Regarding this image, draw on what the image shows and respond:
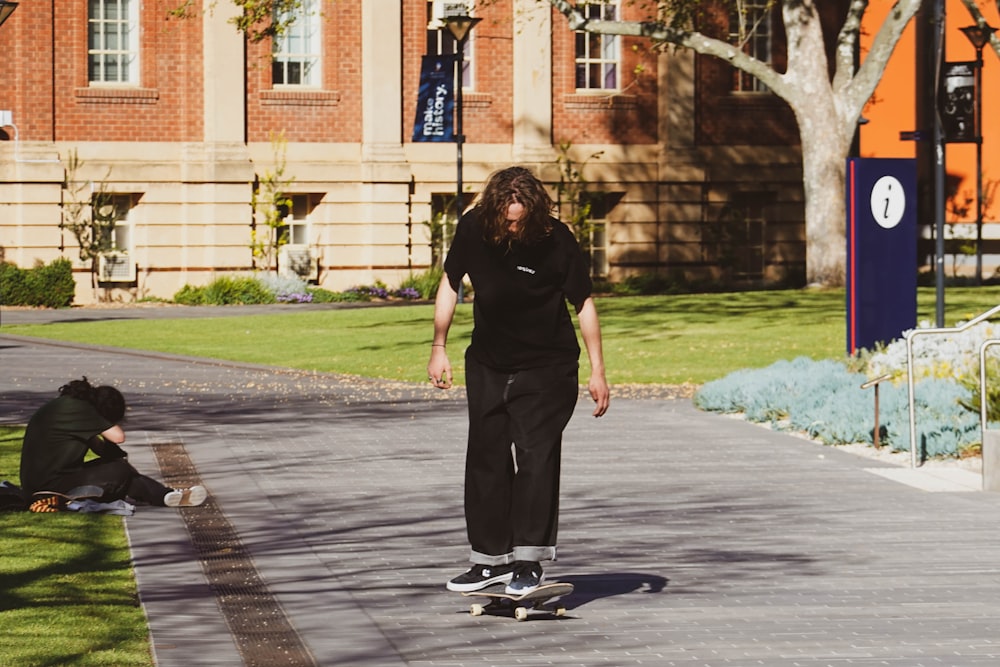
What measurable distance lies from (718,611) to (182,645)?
7.34 feet

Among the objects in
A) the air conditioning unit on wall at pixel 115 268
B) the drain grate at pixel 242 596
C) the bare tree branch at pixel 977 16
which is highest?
the bare tree branch at pixel 977 16

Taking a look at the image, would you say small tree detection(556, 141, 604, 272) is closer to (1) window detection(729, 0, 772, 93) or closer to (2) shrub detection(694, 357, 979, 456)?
(1) window detection(729, 0, 772, 93)

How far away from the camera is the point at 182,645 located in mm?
6859

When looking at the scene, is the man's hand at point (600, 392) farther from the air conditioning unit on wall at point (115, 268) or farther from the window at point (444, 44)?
the window at point (444, 44)

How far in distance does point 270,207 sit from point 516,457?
106ft

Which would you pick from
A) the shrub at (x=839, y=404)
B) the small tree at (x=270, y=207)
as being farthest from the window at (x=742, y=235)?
the shrub at (x=839, y=404)

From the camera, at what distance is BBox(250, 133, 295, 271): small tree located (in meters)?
39.0

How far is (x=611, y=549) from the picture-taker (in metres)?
9.41

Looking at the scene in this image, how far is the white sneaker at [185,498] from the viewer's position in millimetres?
10609

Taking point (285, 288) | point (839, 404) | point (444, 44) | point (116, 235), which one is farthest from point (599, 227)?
point (839, 404)

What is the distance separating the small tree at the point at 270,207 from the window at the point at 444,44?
12.9 ft

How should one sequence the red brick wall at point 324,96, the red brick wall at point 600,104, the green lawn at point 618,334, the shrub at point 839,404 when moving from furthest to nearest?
the red brick wall at point 600,104
the red brick wall at point 324,96
the green lawn at point 618,334
the shrub at point 839,404

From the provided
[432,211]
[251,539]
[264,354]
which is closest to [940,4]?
[264,354]

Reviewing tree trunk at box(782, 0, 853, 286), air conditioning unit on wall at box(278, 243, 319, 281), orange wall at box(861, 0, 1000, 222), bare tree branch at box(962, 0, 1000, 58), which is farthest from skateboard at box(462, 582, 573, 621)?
orange wall at box(861, 0, 1000, 222)
